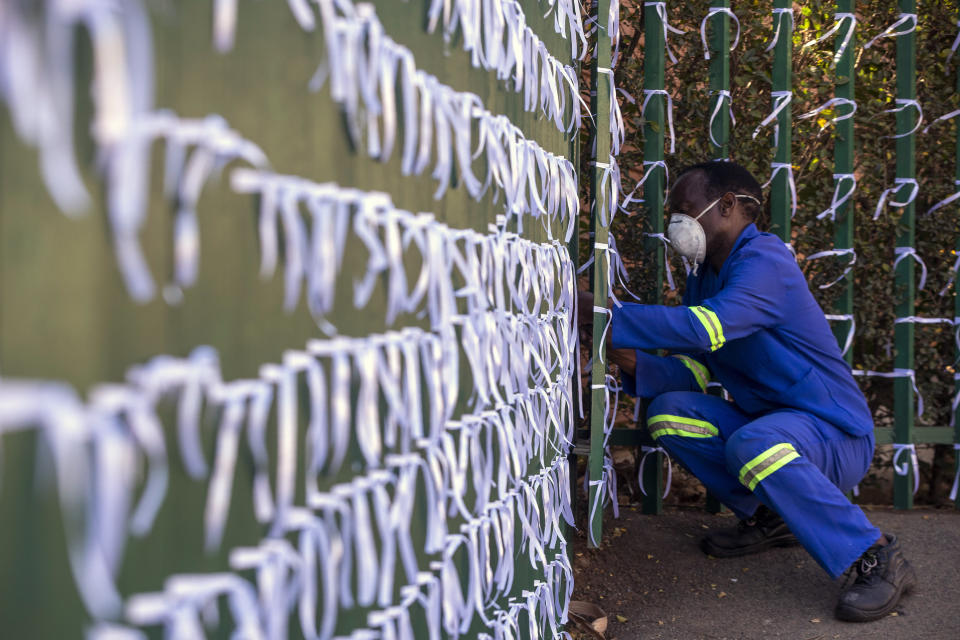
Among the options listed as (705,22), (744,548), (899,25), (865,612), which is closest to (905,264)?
(899,25)

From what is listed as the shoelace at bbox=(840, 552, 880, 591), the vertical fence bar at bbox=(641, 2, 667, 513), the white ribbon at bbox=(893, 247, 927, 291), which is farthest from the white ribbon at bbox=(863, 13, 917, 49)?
the shoelace at bbox=(840, 552, 880, 591)

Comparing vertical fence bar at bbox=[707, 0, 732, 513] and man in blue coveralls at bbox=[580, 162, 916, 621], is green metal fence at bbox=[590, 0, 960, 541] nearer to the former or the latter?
vertical fence bar at bbox=[707, 0, 732, 513]

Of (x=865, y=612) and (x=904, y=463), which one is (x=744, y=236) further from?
(x=904, y=463)

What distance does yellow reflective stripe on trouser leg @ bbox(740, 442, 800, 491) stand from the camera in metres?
2.83

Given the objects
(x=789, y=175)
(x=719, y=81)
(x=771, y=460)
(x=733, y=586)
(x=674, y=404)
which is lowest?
(x=733, y=586)

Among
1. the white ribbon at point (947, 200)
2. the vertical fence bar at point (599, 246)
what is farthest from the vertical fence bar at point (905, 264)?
the vertical fence bar at point (599, 246)

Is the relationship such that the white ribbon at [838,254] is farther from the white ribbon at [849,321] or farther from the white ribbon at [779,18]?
the white ribbon at [779,18]

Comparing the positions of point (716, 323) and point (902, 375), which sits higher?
point (716, 323)

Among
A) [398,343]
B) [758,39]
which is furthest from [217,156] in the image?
[758,39]

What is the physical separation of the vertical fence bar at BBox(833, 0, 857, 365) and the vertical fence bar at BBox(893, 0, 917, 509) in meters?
0.23

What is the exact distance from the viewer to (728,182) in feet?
10.4

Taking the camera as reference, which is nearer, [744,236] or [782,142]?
[744,236]

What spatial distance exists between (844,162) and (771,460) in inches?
58.1

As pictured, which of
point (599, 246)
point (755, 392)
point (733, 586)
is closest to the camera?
point (599, 246)
